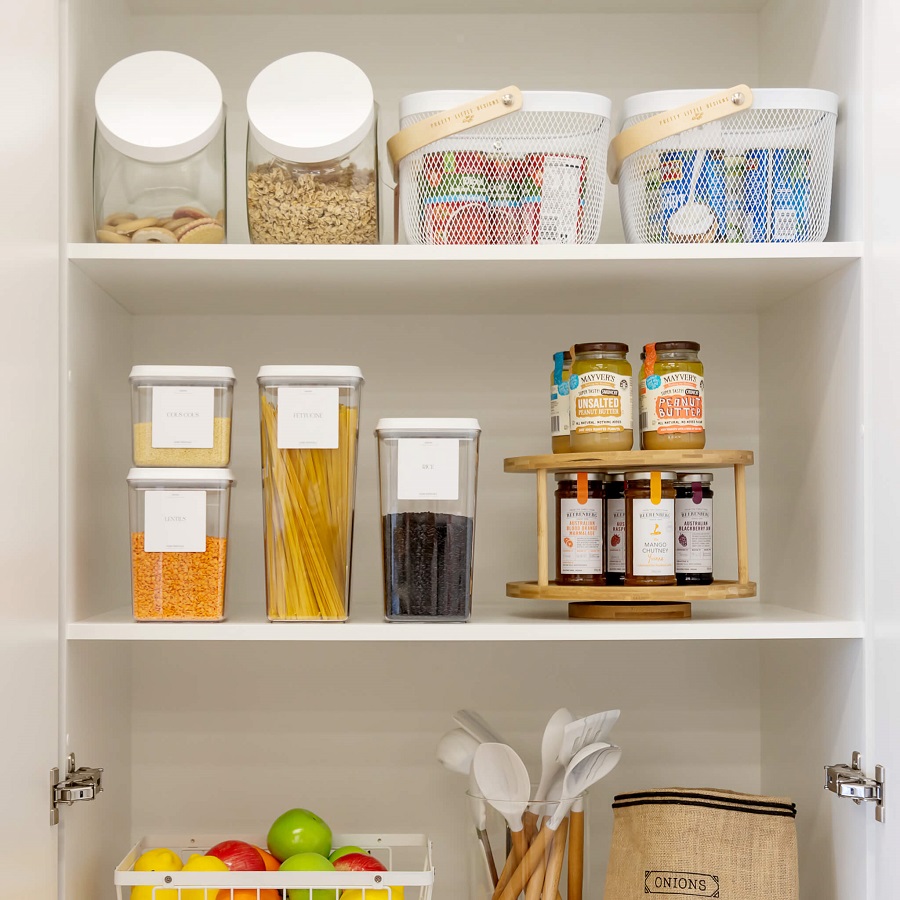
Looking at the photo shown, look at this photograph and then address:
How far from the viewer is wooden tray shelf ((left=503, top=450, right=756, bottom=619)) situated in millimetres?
1192

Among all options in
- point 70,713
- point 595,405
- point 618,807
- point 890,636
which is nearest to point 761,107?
point 595,405

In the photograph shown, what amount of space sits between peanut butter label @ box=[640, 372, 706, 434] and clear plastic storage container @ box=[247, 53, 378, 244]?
402 millimetres

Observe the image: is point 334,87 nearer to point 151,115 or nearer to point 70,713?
point 151,115

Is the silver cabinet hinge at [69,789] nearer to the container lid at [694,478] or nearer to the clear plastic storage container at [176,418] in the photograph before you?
the clear plastic storage container at [176,418]

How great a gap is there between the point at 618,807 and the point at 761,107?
2.89 feet

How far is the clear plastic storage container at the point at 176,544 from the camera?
1159mm

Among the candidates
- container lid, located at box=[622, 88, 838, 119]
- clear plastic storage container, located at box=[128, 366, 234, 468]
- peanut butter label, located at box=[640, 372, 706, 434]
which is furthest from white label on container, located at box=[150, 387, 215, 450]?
container lid, located at box=[622, 88, 838, 119]

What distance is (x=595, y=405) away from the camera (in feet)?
4.02

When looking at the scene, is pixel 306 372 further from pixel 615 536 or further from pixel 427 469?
pixel 615 536

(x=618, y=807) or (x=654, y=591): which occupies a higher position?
(x=654, y=591)

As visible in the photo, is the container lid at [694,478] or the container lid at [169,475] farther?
the container lid at [694,478]

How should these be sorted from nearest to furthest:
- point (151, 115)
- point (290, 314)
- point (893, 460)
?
1. point (893, 460)
2. point (151, 115)
3. point (290, 314)

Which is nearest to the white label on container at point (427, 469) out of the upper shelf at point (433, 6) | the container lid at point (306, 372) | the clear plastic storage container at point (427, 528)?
the clear plastic storage container at point (427, 528)

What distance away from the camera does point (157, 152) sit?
118 centimetres
